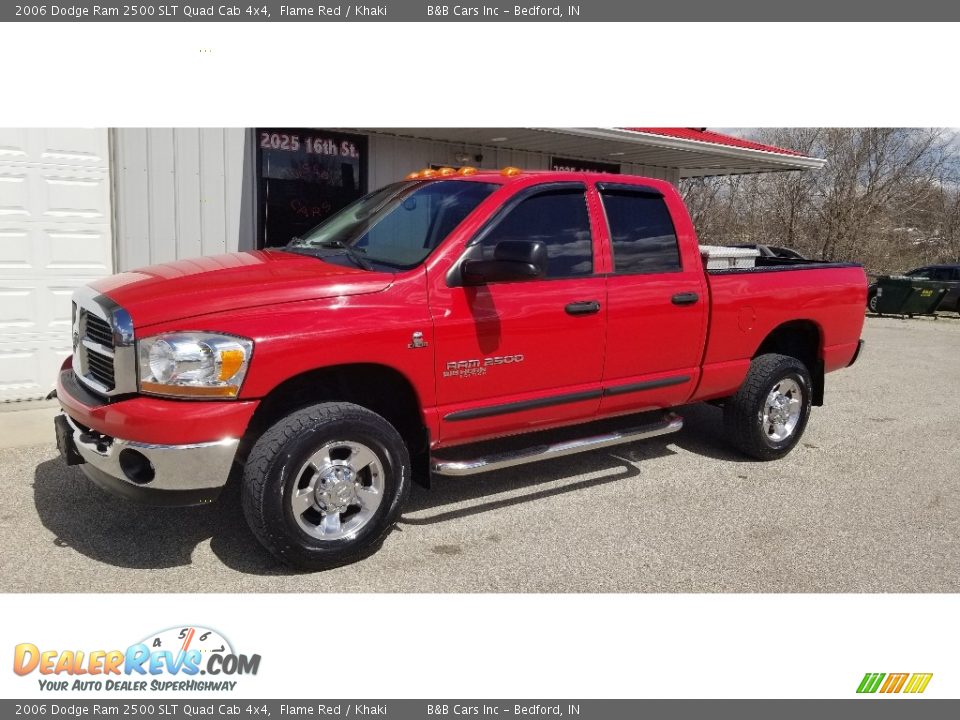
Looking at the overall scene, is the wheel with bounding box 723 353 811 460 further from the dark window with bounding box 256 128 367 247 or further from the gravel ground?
the dark window with bounding box 256 128 367 247

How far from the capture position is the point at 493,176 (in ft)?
15.1

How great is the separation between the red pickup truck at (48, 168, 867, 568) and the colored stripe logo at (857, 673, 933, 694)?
6.40ft

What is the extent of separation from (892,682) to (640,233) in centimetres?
288

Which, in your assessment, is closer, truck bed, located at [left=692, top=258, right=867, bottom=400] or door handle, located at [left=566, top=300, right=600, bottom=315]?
door handle, located at [left=566, top=300, right=600, bottom=315]

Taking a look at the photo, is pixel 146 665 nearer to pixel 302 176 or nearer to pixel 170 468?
pixel 170 468

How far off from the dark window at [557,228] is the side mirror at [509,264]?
1.05ft

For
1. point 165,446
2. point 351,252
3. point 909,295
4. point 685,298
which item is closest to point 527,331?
point 351,252

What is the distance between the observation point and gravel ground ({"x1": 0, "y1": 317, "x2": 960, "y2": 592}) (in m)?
3.79

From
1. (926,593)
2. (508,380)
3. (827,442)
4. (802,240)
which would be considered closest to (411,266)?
(508,380)

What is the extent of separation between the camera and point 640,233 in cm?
494

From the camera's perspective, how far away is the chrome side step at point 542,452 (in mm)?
4105

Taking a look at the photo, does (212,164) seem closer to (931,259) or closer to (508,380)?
(508,380)

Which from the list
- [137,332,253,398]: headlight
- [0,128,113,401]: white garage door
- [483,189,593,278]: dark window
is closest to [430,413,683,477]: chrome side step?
[483,189,593,278]: dark window

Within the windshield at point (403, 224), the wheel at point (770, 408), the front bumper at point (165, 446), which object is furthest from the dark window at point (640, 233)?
the front bumper at point (165, 446)
